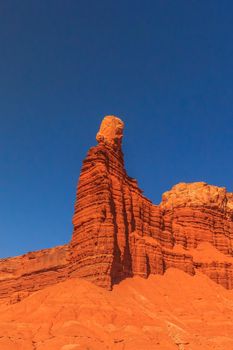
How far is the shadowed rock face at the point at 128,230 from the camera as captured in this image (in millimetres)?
64938

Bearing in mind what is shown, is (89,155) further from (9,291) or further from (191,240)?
(9,291)

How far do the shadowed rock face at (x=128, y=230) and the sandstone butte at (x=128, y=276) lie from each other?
0.56 feet

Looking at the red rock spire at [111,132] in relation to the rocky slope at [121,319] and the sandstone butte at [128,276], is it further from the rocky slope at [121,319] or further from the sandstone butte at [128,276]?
the rocky slope at [121,319]

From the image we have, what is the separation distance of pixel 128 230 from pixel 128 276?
24.6 ft

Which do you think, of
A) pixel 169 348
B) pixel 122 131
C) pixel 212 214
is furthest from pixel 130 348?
pixel 212 214

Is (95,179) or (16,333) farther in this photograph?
(95,179)

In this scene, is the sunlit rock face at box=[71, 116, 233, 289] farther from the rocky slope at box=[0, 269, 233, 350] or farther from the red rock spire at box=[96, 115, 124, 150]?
the rocky slope at box=[0, 269, 233, 350]

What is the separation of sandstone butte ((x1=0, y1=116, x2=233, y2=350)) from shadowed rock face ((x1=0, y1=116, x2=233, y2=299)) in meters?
0.17

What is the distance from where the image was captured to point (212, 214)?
302ft

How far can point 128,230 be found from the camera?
7150 centimetres

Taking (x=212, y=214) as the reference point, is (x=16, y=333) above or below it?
below

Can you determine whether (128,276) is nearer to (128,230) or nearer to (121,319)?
(128,230)

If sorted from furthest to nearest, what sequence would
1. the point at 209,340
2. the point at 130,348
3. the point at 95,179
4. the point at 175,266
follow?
the point at 175,266 < the point at 95,179 < the point at 209,340 < the point at 130,348

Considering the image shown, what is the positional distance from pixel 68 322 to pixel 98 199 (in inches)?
830
